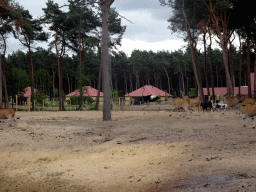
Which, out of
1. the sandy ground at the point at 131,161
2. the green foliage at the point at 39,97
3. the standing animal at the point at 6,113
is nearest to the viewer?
the sandy ground at the point at 131,161

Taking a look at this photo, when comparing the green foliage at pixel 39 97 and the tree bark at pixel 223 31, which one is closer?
the tree bark at pixel 223 31

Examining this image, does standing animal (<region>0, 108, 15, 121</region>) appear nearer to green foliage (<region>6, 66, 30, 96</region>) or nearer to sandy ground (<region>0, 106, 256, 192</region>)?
sandy ground (<region>0, 106, 256, 192</region>)

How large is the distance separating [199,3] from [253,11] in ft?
24.3

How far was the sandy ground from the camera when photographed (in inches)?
200

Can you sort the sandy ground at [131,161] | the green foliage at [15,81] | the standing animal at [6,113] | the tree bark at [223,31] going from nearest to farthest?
the sandy ground at [131,161] → the standing animal at [6,113] → the tree bark at [223,31] → the green foliage at [15,81]

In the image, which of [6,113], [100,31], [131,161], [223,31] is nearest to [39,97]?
[100,31]

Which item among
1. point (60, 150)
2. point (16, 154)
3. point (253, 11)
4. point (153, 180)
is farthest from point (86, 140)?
point (253, 11)

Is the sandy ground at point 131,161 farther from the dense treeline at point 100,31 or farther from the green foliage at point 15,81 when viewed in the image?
the green foliage at point 15,81

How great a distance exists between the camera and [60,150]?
920 centimetres

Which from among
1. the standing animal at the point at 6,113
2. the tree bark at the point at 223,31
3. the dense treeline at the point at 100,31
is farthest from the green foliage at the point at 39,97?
the tree bark at the point at 223,31

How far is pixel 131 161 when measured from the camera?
7.14 m

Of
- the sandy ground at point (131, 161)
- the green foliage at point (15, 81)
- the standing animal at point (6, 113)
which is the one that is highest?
the green foliage at point (15, 81)

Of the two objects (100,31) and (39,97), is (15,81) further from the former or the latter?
(100,31)

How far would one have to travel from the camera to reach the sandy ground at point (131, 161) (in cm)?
509
